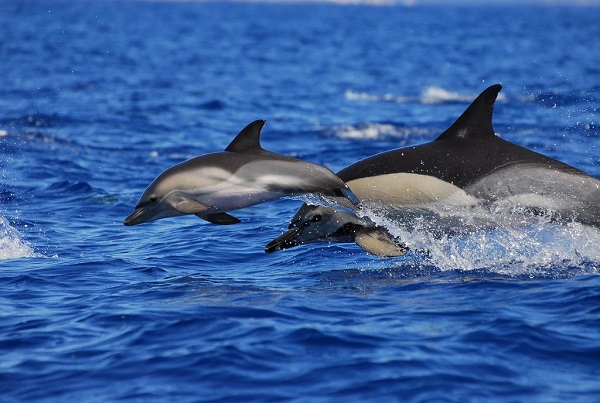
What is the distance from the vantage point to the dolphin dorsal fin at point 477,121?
9742 mm

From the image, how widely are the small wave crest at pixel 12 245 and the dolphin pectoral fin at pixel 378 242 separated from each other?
12.8 ft

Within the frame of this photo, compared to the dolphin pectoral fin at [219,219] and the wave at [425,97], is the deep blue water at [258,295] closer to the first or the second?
the dolphin pectoral fin at [219,219]

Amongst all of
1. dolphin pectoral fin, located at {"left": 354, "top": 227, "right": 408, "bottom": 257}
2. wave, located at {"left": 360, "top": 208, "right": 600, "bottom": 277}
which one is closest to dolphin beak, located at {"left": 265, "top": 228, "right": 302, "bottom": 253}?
dolphin pectoral fin, located at {"left": 354, "top": 227, "right": 408, "bottom": 257}

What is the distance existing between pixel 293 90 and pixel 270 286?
22215 mm

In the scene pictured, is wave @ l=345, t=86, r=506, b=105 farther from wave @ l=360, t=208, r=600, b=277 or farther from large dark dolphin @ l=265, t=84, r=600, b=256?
large dark dolphin @ l=265, t=84, r=600, b=256

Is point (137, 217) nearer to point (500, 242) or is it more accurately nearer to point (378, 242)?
point (378, 242)

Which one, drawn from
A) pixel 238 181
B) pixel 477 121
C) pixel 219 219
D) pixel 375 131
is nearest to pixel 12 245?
pixel 219 219

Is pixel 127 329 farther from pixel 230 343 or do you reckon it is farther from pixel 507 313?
pixel 507 313

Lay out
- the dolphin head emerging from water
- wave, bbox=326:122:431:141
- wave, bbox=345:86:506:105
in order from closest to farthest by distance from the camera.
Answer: the dolphin head emerging from water → wave, bbox=326:122:431:141 → wave, bbox=345:86:506:105

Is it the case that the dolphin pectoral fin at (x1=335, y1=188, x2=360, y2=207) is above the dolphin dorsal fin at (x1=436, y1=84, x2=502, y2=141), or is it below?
below

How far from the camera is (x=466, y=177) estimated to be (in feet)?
32.1

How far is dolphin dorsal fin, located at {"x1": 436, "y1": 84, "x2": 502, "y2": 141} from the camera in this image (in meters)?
9.74

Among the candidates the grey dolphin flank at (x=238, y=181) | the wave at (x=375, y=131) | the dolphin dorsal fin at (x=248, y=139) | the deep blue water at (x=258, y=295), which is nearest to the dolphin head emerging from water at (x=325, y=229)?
the deep blue water at (x=258, y=295)

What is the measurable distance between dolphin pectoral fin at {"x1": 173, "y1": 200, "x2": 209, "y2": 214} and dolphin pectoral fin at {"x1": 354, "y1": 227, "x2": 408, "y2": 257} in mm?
1737
